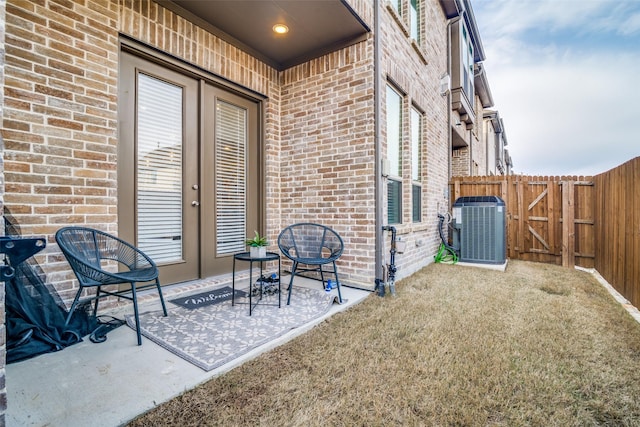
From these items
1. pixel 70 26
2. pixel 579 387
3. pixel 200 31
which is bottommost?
pixel 579 387

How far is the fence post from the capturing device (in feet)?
17.1

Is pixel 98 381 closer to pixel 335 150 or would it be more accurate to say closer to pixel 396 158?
pixel 335 150

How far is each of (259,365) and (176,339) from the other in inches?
25.7

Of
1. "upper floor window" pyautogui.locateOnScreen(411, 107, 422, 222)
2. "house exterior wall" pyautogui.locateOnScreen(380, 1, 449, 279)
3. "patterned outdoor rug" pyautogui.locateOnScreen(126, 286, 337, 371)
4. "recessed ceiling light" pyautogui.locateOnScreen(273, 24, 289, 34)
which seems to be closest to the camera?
"patterned outdoor rug" pyautogui.locateOnScreen(126, 286, 337, 371)

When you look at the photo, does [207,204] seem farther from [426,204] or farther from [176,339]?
[426,204]

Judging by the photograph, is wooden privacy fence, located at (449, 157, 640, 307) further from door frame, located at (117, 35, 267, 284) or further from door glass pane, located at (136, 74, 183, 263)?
door glass pane, located at (136, 74, 183, 263)

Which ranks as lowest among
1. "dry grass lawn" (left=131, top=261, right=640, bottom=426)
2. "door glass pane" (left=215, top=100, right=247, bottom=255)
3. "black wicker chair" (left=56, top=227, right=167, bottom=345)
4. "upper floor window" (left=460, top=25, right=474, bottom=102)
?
Result: "dry grass lawn" (left=131, top=261, right=640, bottom=426)

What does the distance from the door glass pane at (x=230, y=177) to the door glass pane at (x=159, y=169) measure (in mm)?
456

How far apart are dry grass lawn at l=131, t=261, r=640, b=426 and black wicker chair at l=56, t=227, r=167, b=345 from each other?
0.93 meters

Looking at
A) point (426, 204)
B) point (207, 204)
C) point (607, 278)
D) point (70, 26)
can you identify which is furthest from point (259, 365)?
point (607, 278)

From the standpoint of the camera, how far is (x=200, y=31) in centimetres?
309

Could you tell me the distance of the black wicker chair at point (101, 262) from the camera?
1.86m

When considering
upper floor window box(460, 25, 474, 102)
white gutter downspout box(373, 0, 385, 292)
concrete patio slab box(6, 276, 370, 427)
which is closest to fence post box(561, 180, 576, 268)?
upper floor window box(460, 25, 474, 102)

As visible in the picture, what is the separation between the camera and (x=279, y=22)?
317cm
